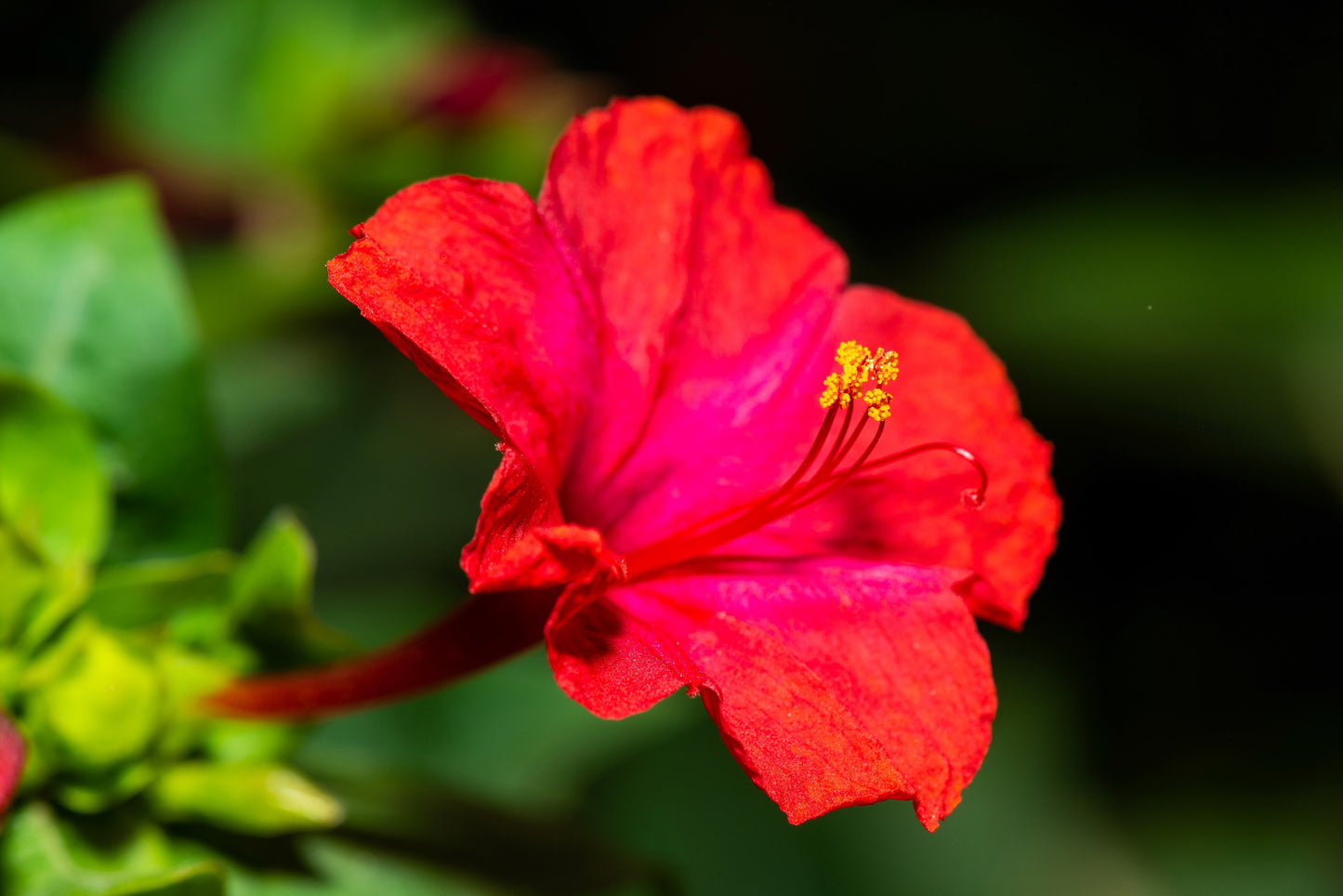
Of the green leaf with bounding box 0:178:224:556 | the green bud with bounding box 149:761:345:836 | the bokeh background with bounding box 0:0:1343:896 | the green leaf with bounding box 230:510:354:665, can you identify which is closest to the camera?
the green bud with bounding box 149:761:345:836

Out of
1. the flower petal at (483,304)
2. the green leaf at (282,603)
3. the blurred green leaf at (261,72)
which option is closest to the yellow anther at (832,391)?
the flower petal at (483,304)

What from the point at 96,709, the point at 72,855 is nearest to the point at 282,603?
the point at 96,709

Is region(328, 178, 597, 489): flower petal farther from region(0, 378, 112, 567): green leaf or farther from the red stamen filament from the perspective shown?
region(0, 378, 112, 567): green leaf

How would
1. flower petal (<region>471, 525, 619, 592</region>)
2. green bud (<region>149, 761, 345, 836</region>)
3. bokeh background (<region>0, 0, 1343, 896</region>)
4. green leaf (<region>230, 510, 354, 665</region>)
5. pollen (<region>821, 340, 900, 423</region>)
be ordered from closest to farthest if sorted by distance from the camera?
flower petal (<region>471, 525, 619, 592</region>), pollen (<region>821, 340, 900, 423</region>), green bud (<region>149, 761, 345, 836</region>), green leaf (<region>230, 510, 354, 665</region>), bokeh background (<region>0, 0, 1343, 896</region>)

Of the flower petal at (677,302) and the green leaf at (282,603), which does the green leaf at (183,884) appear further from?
the flower petal at (677,302)

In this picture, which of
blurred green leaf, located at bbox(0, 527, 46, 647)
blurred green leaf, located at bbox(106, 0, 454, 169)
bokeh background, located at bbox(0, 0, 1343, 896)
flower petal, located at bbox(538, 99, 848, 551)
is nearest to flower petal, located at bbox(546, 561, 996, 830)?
flower petal, located at bbox(538, 99, 848, 551)

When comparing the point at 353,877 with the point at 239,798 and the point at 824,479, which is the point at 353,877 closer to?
the point at 239,798
